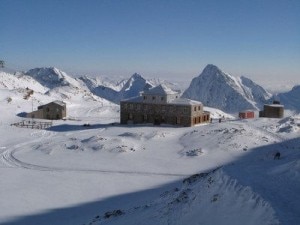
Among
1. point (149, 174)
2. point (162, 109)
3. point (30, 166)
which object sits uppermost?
point (162, 109)

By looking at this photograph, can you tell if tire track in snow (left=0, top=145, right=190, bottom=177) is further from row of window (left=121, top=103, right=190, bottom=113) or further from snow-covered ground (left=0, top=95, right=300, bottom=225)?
row of window (left=121, top=103, right=190, bottom=113)

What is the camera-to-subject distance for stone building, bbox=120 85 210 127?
7425 centimetres

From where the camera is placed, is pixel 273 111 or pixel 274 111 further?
pixel 273 111

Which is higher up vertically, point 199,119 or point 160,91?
point 160,91

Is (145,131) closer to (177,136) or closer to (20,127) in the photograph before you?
(177,136)

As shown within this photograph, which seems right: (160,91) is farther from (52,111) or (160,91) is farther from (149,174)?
(149,174)

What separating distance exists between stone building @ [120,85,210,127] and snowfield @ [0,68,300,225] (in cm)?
365

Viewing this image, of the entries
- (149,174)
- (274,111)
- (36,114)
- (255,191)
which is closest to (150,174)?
(149,174)

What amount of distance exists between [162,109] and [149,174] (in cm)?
2951

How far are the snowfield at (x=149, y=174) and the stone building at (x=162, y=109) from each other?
3.65 metres

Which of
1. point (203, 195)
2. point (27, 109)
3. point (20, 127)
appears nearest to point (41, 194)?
point (203, 195)

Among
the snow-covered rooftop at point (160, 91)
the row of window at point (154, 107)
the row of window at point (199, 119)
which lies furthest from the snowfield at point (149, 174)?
the snow-covered rooftop at point (160, 91)

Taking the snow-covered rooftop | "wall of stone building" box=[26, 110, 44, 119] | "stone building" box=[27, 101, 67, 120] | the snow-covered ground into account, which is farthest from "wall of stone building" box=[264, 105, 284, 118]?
"wall of stone building" box=[26, 110, 44, 119]

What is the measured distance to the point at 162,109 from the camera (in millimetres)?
75938
